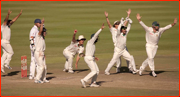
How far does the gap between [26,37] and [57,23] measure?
18.3ft

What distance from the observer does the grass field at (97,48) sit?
10469 millimetres

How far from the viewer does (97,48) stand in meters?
21.5

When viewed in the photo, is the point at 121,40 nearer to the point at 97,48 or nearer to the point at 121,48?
the point at 121,48

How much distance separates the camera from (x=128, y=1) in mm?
39938

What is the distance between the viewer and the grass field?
10.5 m

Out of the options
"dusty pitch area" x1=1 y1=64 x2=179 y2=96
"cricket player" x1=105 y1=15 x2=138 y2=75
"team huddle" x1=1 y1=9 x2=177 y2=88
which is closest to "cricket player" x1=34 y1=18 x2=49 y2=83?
"team huddle" x1=1 y1=9 x2=177 y2=88

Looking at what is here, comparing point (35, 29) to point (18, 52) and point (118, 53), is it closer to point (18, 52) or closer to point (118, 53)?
point (118, 53)

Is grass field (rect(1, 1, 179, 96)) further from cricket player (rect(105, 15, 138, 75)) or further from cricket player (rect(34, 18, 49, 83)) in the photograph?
cricket player (rect(34, 18, 49, 83))

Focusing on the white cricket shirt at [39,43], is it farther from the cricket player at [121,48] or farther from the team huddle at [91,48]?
the cricket player at [121,48]

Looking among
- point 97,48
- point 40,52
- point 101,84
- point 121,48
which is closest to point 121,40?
point 121,48

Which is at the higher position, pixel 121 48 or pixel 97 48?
pixel 121 48

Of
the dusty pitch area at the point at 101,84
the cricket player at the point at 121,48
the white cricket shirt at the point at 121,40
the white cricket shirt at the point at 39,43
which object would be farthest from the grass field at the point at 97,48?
the white cricket shirt at the point at 39,43

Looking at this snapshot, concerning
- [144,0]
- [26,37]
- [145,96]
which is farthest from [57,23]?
[145,96]

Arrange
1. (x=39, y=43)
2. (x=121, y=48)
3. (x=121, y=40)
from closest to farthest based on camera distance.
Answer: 1. (x=39, y=43)
2. (x=121, y=40)
3. (x=121, y=48)
